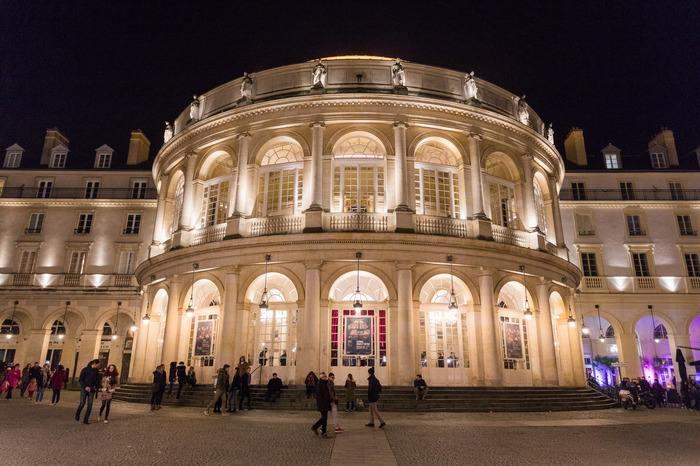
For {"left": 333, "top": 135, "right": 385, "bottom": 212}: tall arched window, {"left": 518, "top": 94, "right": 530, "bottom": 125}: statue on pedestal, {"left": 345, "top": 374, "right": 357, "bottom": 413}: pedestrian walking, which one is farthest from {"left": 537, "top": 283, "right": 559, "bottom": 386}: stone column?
{"left": 345, "top": 374, "right": 357, "bottom": 413}: pedestrian walking

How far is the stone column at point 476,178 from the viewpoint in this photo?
→ 2097 centimetres

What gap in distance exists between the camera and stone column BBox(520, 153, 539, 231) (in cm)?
2283

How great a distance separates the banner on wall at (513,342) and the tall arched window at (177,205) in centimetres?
1563

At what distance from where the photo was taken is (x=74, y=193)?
3584cm

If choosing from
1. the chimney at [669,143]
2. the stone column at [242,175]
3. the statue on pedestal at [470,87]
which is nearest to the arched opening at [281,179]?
the stone column at [242,175]

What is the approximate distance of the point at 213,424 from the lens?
12.5m

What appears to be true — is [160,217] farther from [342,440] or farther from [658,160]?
[658,160]

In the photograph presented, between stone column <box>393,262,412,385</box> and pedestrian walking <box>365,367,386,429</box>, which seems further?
stone column <box>393,262,412,385</box>

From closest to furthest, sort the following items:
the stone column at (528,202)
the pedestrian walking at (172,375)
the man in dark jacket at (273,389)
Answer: the man in dark jacket at (273,389) < the pedestrian walking at (172,375) < the stone column at (528,202)

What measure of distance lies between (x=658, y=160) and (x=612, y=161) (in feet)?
10.5

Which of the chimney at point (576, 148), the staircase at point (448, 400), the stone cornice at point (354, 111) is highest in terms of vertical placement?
the chimney at point (576, 148)

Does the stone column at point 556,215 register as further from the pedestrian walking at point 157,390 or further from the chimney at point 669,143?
the pedestrian walking at point 157,390

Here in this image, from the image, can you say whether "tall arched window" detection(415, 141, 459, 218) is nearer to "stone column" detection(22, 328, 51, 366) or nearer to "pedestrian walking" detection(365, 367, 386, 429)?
"pedestrian walking" detection(365, 367, 386, 429)

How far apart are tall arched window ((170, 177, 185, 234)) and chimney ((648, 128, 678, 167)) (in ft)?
113
